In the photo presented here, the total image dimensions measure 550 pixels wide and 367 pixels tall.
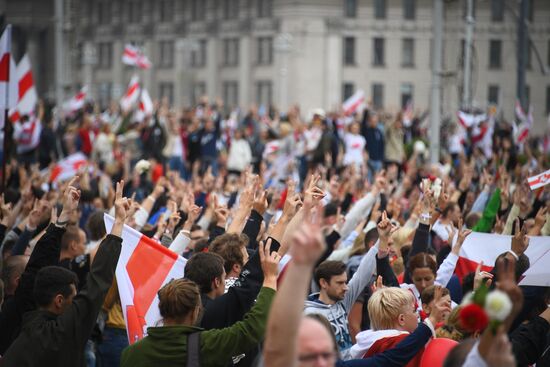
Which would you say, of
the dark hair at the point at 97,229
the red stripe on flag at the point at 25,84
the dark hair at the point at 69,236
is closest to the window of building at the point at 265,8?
the red stripe on flag at the point at 25,84

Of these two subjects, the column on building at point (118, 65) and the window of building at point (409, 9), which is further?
the column on building at point (118, 65)

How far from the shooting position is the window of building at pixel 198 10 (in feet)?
255

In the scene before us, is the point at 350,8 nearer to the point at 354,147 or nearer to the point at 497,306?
the point at 354,147

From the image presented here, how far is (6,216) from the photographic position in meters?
9.20

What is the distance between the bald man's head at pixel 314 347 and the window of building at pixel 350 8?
6781cm

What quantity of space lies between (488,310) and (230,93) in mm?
71213

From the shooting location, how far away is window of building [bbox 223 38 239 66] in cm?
7500

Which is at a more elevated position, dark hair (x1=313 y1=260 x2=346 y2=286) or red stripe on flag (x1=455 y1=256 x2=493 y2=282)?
dark hair (x1=313 y1=260 x2=346 y2=286)

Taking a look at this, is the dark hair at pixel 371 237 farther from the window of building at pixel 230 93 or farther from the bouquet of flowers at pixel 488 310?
the window of building at pixel 230 93

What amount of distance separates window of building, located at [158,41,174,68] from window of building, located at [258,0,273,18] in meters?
9.50

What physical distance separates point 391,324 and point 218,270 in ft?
3.50

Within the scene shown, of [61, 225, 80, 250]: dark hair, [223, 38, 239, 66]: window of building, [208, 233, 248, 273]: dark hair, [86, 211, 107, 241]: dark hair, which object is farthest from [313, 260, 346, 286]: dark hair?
[223, 38, 239, 66]: window of building

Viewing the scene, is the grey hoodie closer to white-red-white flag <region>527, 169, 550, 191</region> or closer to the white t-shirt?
white-red-white flag <region>527, 169, 550, 191</region>

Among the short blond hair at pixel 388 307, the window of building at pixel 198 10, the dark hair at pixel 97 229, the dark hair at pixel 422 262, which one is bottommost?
the window of building at pixel 198 10
